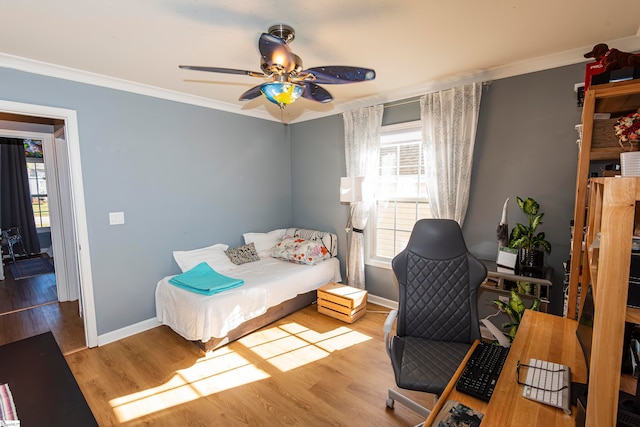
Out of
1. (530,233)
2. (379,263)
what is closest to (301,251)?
(379,263)

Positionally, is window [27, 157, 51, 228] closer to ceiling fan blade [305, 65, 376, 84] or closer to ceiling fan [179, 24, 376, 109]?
ceiling fan [179, 24, 376, 109]

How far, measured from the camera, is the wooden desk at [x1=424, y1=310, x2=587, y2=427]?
940 millimetres

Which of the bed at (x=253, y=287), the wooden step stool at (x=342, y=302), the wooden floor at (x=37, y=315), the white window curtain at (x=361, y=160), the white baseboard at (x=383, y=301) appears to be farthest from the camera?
the white baseboard at (x=383, y=301)

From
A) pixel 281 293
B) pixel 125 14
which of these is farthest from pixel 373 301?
pixel 125 14

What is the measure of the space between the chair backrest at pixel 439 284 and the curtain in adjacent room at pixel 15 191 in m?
7.64

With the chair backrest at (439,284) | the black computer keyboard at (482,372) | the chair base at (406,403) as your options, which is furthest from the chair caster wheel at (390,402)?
the black computer keyboard at (482,372)

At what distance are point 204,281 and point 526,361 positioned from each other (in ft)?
8.53

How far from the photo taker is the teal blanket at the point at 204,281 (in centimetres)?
272

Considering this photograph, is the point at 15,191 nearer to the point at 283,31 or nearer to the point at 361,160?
the point at 361,160

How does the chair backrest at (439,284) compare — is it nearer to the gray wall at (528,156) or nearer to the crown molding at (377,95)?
the gray wall at (528,156)

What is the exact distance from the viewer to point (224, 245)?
3.73m

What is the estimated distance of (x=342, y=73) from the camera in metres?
1.69

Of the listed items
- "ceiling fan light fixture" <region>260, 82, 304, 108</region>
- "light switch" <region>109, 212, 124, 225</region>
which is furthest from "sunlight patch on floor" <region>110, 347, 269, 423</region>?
"ceiling fan light fixture" <region>260, 82, 304, 108</region>

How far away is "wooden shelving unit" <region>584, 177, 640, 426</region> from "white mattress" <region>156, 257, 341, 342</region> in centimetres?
255
